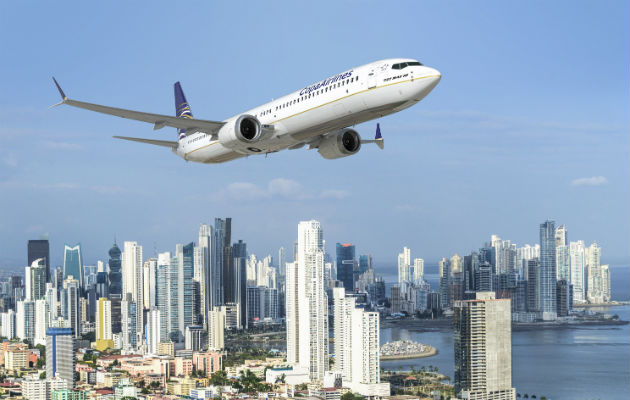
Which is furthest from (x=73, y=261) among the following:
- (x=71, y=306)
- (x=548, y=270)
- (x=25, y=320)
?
A: (x=548, y=270)

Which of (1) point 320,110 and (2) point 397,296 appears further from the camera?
(2) point 397,296

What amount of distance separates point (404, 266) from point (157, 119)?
71.9 metres

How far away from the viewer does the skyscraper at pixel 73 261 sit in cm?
8100

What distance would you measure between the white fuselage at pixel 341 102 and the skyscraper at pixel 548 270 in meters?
61.1

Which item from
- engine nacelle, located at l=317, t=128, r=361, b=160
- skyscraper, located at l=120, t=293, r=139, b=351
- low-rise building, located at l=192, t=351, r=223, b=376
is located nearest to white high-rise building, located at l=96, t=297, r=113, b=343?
Answer: skyscraper, located at l=120, t=293, r=139, b=351

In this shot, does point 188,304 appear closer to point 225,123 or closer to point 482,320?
point 482,320

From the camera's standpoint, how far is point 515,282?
235 feet

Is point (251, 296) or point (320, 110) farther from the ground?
point (320, 110)

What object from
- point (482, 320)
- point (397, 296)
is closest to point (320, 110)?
point (482, 320)

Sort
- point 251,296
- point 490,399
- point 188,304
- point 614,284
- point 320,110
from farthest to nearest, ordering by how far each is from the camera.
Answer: point 614,284
point 251,296
point 188,304
point 490,399
point 320,110

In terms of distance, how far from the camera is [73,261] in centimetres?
8288

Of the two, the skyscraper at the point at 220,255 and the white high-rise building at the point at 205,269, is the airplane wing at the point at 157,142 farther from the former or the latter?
the skyscraper at the point at 220,255

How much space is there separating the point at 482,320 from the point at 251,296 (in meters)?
35.1

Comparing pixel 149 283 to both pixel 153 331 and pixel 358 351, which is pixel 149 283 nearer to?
pixel 153 331
